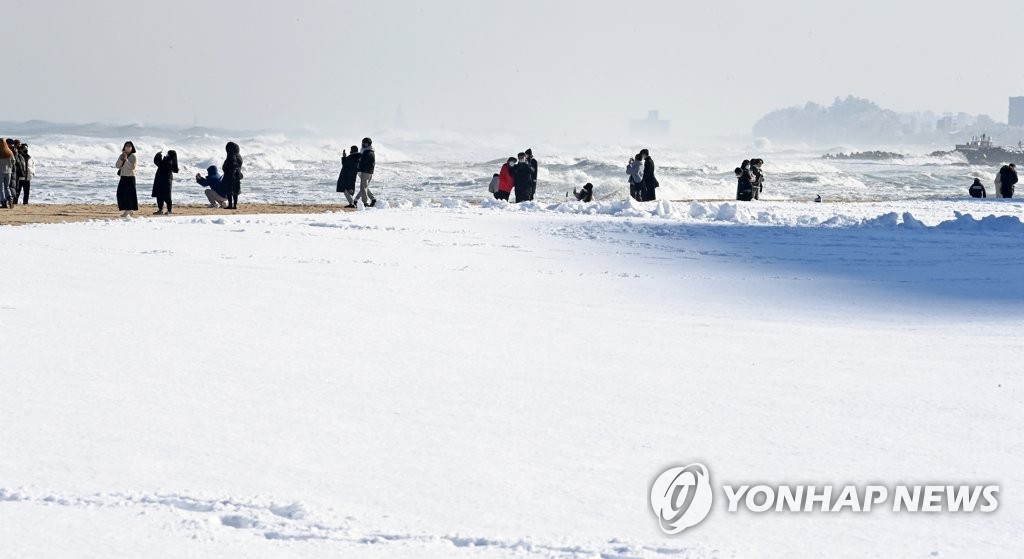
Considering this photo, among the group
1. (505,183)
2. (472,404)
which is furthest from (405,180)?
(472,404)

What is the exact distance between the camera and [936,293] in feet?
38.1

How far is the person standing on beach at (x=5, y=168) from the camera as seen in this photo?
67.9 ft

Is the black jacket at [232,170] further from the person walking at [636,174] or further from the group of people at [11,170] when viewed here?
the person walking at [636,174]

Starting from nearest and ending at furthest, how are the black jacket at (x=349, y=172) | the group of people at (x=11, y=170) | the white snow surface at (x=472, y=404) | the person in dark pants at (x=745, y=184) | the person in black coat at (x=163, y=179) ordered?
the white snow surface at (x=472, y=404) → the person in black coat at (x=163, y=179) → the group of people at (x=11, y=170) → the black jacket at (x=349, y=172) → the person in dark pants at (x=745, y=184)

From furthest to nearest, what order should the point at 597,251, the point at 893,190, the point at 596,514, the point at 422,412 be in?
the point at 893,190, the point at 597,251, the point at 422,412, the point at 596,514

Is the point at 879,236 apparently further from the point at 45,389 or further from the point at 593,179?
the point at 593,179

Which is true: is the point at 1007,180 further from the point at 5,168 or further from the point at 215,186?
the point at 5,168

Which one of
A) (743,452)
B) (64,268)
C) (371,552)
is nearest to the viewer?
(371,552)

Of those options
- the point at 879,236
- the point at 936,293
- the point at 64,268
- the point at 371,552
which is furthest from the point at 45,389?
the point at 879,236

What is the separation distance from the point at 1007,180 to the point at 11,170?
80.5 feet

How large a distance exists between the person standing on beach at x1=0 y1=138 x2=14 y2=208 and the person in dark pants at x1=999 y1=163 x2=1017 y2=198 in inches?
945

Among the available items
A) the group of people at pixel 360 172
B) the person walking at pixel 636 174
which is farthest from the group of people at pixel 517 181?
the group of people at pixel 360 172

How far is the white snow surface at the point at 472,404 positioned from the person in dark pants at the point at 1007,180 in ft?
65.4

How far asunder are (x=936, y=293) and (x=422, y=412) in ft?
25.1
